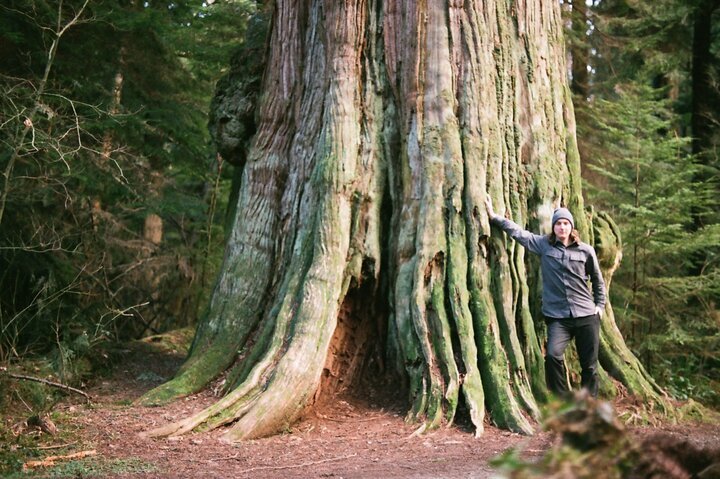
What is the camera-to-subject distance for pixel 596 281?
683 cm

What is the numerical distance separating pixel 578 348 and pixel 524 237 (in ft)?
3.86

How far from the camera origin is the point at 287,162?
836 cm

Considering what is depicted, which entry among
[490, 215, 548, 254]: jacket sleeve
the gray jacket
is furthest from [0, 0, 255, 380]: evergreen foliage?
the gray jacket

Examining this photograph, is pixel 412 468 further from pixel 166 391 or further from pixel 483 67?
pixel 483 67

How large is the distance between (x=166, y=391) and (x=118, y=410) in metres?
0.53

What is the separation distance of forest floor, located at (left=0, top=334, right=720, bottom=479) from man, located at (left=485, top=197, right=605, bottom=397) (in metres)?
0.85

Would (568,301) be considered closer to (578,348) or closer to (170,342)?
(578,348)

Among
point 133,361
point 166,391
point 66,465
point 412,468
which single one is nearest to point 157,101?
point 133,361

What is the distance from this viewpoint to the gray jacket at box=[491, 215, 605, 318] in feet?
22.1

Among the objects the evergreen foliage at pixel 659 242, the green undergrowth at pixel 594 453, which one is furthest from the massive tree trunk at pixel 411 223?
the green undergrowth at pixel 594 453

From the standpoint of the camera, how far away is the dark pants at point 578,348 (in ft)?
21.9

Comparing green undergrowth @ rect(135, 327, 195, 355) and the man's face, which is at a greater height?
the man's face

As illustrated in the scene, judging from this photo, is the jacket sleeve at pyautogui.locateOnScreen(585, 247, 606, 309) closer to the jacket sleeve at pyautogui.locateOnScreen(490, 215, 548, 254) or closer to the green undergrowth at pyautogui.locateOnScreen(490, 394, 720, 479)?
the jacket sleeve at pyautogui.locateOnScreen(490, 215, 548, 254)

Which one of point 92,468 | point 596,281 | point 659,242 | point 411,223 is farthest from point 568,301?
point 659,242
